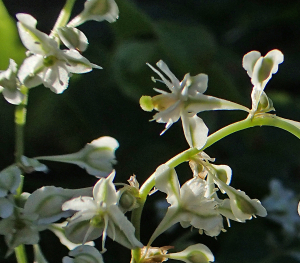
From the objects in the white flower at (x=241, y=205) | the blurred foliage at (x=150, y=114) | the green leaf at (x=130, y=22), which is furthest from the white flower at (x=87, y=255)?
the green leaf at (x=130, y=22)

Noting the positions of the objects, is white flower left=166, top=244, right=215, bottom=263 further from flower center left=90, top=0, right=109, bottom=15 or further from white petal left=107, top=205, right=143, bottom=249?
flower center left=90, top=0, right=109, bottom=15

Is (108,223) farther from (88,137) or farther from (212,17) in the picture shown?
(212,17)

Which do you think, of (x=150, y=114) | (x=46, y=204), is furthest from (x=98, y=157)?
(x=150, y=114)

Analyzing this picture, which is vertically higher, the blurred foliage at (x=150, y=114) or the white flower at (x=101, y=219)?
the blurred foliage at (x=150, y=114)

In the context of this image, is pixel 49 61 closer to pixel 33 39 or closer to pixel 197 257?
pixel 33 39

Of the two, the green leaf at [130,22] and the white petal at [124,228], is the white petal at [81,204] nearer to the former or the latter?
the white petal at [124,228]

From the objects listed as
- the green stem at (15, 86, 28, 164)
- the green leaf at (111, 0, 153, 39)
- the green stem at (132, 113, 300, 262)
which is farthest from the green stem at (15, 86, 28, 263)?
the green leaf at (111, 0, 153, 39)

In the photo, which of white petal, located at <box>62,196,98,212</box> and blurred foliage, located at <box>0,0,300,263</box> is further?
blurred foliage, located at <box>0,0,300,263</box>
